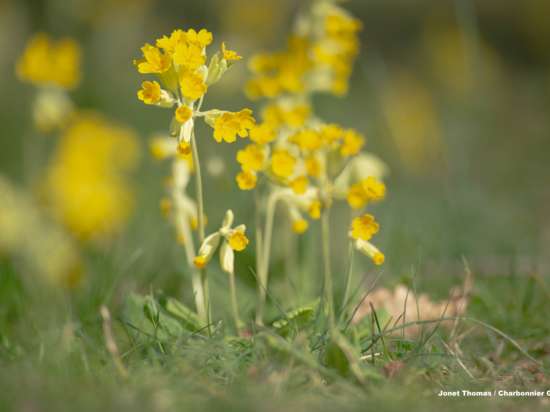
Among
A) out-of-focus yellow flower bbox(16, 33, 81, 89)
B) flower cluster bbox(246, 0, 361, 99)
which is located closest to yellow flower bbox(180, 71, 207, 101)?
flower cluster bbox(246, 0, 361, 99)

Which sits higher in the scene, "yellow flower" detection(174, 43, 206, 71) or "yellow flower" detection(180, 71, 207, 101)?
"yellow flower" detection(174, 43, 206, 71)

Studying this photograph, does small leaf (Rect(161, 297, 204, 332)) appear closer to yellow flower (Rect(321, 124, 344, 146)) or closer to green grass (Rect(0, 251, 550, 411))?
green grass (Rect(0, 251, 550, 411))

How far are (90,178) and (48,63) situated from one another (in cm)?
125

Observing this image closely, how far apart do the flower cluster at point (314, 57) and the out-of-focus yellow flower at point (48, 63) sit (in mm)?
1364

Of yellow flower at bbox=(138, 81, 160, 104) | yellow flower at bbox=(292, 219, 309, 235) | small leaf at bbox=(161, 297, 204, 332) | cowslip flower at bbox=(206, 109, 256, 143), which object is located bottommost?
small leaf at bbox=(161, 297, 204, 332)

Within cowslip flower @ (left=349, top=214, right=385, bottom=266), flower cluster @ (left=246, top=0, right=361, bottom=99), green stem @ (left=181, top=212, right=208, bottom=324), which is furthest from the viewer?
flower cluster @ (left=246, top=0, right=361, bottom=99)

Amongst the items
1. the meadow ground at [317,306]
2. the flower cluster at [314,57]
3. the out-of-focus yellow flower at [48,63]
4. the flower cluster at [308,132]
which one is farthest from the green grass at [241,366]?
the out-of-focus yellow flower at [48,63]

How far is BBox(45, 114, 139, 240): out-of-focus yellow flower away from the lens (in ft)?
15.8

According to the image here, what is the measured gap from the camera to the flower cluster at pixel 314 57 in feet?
9.52

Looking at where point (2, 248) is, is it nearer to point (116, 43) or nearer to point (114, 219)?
point (114, 219)

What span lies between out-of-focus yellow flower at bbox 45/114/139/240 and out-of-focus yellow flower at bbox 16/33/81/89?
0.88m

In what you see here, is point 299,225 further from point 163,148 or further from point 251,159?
point 163,148

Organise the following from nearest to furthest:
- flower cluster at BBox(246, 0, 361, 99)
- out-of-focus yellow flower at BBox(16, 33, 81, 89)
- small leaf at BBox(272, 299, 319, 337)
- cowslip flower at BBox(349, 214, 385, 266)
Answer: small leaf at BBox(272, 299, 319, 337) < cowslip flower at BBox(349, 214, 385, 266) < flower cluster at BBox(246, 0, 361, 99) < out-of-focus yellow flower at BBox(16, 33, 81, 89)

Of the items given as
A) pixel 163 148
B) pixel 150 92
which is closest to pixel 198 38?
pixel 150 92
